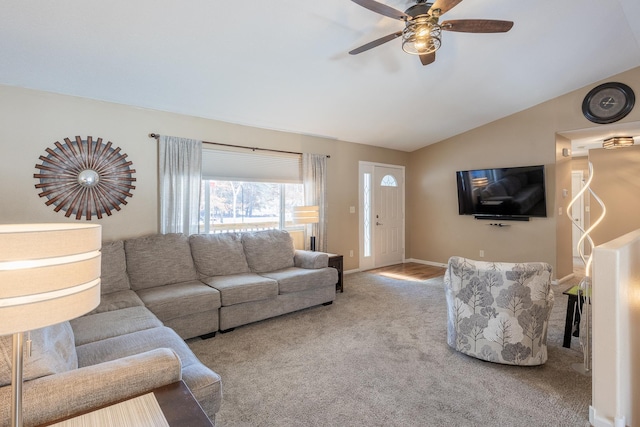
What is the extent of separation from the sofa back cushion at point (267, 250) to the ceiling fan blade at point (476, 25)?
2.96m

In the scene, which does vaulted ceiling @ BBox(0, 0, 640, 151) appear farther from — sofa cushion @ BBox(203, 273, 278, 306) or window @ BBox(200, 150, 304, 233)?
sofa cushion @ BBox(203, 273, 278, 306)

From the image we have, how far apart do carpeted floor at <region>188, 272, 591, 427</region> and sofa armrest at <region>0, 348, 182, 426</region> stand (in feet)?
2.74

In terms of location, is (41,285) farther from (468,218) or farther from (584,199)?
(584,199)

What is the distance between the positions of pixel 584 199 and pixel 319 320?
658 cm

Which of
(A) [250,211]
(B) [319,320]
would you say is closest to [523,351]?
(B) [319,320]

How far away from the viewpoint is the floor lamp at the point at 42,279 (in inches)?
27.5

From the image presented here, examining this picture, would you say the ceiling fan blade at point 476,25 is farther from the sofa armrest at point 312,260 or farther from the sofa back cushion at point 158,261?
the sofa back cushion at point 158,261

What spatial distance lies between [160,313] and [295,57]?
2659 millimetres

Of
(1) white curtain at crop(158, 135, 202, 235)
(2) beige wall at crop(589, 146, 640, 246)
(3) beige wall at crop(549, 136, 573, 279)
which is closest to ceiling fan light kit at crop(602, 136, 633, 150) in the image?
(3) beige wall at crop(549, 136, 573, 279)

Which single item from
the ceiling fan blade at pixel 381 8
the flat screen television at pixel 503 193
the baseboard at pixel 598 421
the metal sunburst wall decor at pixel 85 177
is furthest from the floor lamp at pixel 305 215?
the baseboard at pixel 598 421

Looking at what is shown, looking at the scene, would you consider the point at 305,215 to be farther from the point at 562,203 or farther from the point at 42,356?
the point at 562,203

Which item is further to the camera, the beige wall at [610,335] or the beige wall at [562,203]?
the beige wall at [562,203]

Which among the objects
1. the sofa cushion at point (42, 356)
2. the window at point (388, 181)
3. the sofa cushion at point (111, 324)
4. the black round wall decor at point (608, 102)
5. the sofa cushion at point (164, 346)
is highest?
the black round wall decor at point (608, 102)

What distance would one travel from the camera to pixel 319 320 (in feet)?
11.4
